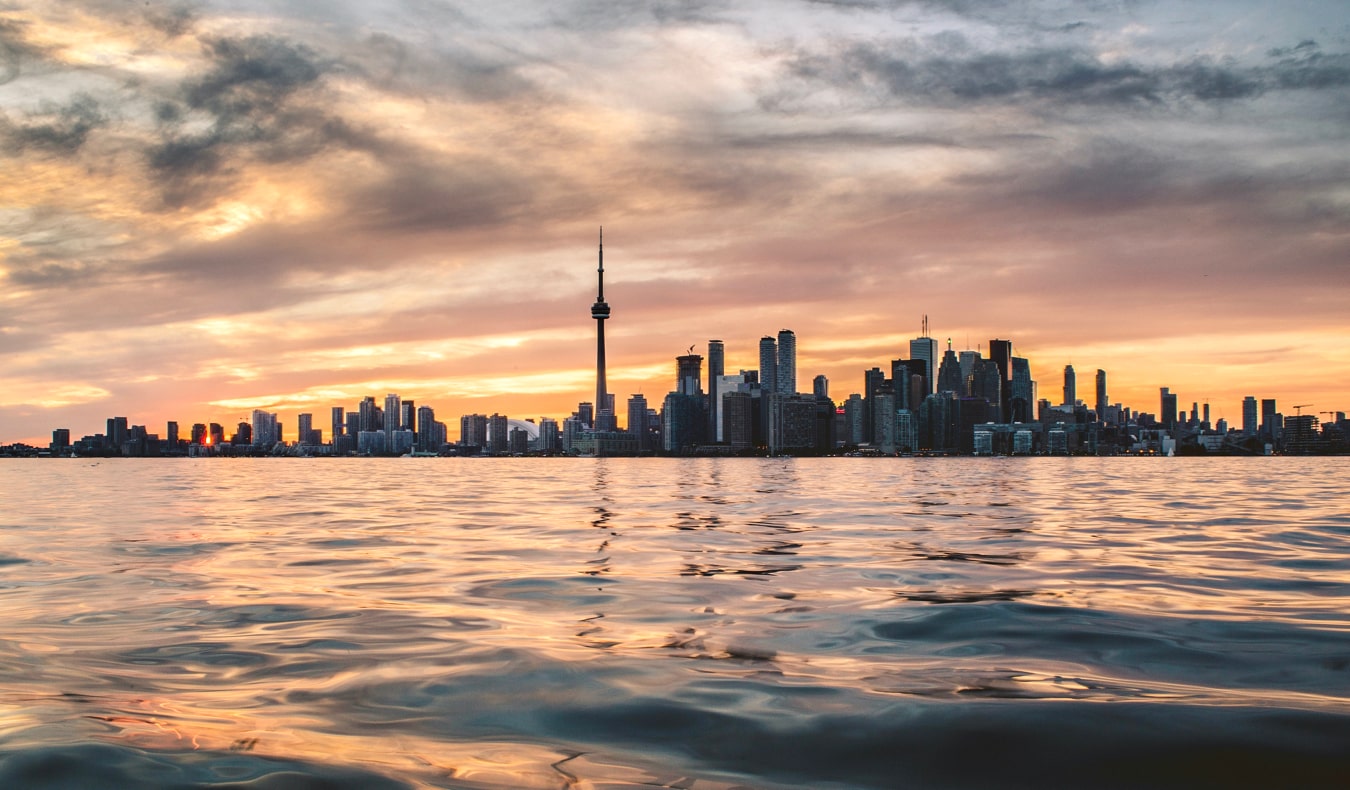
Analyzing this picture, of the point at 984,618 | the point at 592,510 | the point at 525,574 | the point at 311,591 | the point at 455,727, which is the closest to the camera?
the point at 455,727

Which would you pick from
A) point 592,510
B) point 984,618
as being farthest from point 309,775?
point 592,510

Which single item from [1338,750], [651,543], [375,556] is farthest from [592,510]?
[1338,750]

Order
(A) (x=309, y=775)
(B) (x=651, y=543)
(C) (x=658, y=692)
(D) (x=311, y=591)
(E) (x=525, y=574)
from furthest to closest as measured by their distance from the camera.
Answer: (B) (x=651, y=543) → (E) (x=525, y=574) → (D) (x=311, y=591) → (C) (x=658, y=692) → (A) (x=309, y=775)

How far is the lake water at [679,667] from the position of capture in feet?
23.4

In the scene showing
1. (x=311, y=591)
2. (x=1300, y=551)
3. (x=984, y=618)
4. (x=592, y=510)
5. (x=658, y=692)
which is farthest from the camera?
(x=592, y=510)

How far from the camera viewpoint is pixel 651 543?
25969 millimetres

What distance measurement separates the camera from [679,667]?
10.5 m

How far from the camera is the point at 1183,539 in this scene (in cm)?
2611

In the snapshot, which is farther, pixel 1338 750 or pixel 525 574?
pixel 525 574

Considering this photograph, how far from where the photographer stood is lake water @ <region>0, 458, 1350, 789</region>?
7117 mm

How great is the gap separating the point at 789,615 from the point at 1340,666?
6.62 m

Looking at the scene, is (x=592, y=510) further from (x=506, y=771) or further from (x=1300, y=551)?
(x=506, y=771)

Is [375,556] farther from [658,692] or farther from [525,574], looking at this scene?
[658,692]

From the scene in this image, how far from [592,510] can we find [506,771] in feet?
118
